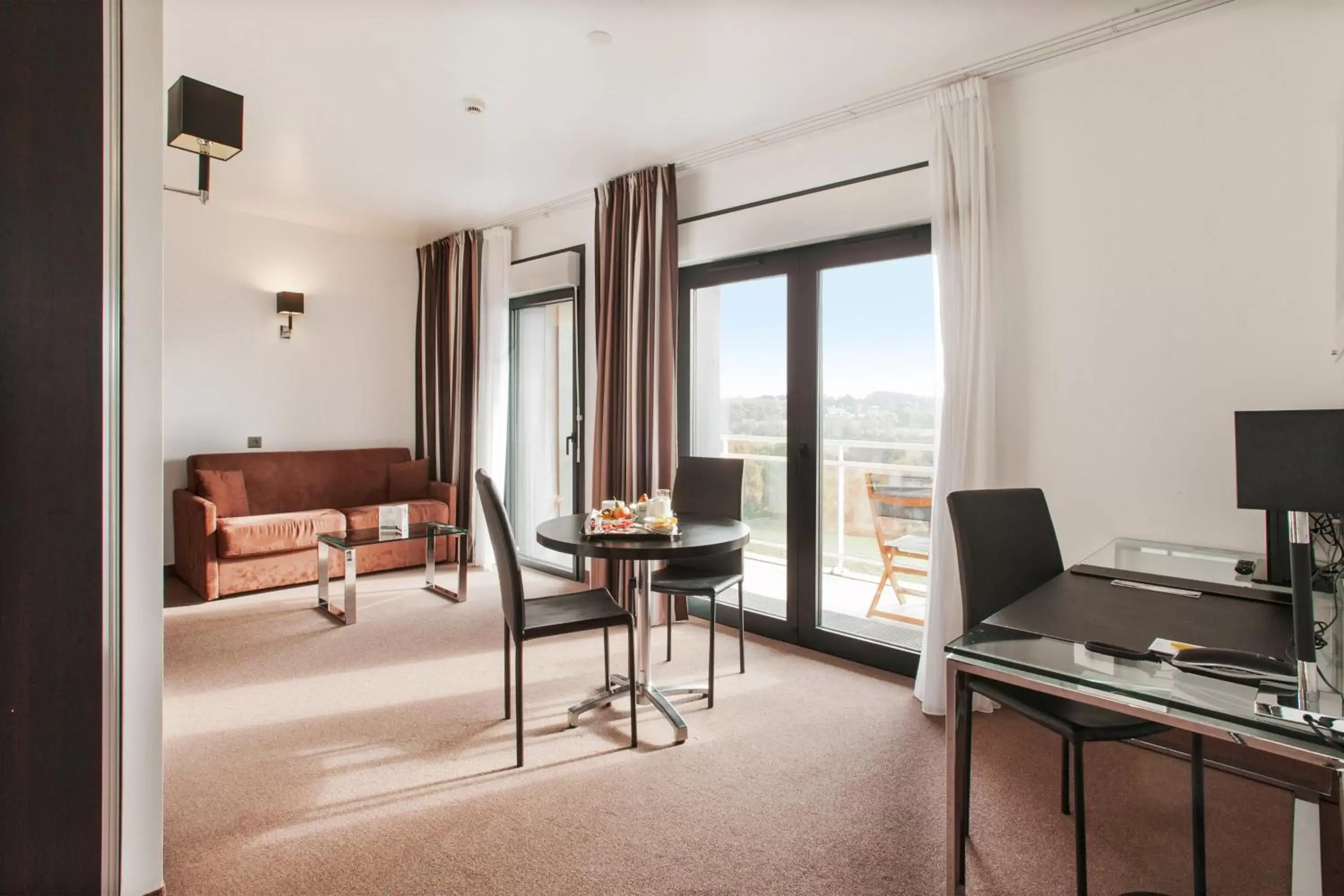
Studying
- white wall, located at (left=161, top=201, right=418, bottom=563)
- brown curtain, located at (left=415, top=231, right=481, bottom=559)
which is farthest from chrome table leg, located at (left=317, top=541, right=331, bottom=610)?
brown curtain, located at (left=415, top=231, right=481, bottom=559)

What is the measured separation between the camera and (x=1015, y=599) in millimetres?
2105

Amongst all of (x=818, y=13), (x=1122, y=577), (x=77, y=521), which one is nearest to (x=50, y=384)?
(x=77, y=521)

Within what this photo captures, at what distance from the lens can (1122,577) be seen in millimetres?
2137

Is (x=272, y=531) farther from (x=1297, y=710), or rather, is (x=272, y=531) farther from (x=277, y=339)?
(x=1297, y=710)

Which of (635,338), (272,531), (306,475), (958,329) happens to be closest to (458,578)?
(272,531)

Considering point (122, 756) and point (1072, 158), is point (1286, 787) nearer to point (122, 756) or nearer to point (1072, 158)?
point (1072, 158)

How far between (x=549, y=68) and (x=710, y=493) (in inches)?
83.2

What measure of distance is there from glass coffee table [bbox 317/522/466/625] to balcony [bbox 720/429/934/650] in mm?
1948

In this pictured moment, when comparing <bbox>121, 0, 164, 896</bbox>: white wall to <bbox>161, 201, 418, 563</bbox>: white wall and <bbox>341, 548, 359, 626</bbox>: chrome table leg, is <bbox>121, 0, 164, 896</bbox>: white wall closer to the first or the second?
<bbox>341, 548, 359, 626</bbox>: chrome table leg

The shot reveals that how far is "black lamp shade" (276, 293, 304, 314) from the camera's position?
5414mm

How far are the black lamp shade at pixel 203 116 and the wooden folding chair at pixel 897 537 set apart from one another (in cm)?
311

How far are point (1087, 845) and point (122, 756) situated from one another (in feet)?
8.48

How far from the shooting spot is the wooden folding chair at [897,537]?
3.31 m

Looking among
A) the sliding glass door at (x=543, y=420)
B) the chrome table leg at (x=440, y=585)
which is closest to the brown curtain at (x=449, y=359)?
the sliding glass door at (x=543, y=420)
